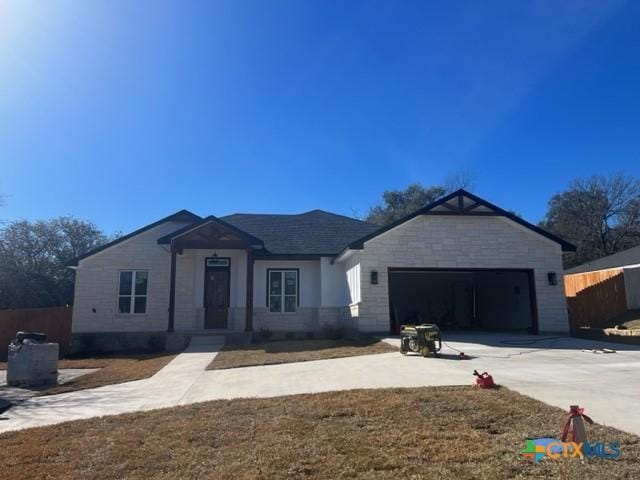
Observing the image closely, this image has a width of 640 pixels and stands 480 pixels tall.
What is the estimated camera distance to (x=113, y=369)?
12125mm

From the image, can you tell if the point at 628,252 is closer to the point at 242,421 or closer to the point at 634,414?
the point at 634,414

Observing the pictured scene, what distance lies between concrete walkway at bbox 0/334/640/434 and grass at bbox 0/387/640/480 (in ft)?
2.60

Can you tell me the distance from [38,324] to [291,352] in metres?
10.6

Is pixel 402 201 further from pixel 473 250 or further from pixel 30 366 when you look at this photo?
pixel 30 366

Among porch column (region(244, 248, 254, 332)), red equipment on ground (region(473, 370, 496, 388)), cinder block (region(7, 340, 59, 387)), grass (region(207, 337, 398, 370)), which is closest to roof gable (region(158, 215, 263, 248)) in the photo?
porch column (region(244, 248, 254, 332))

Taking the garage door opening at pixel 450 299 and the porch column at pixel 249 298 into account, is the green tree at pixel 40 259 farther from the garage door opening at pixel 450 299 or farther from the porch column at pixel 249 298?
the garage door opening at pixel 450 299

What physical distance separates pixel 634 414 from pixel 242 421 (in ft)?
16.1

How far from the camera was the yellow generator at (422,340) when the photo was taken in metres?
Answer: 11.0

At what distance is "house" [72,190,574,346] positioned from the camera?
16.2 meters

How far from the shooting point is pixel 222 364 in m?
11.6

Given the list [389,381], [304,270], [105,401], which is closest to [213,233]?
[304,270]

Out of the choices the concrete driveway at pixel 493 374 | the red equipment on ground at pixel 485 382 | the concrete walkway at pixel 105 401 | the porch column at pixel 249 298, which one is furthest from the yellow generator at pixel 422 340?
the porch column at pixel 249 298

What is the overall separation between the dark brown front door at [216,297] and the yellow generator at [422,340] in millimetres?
9428

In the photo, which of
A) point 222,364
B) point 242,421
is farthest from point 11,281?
point 242,421
